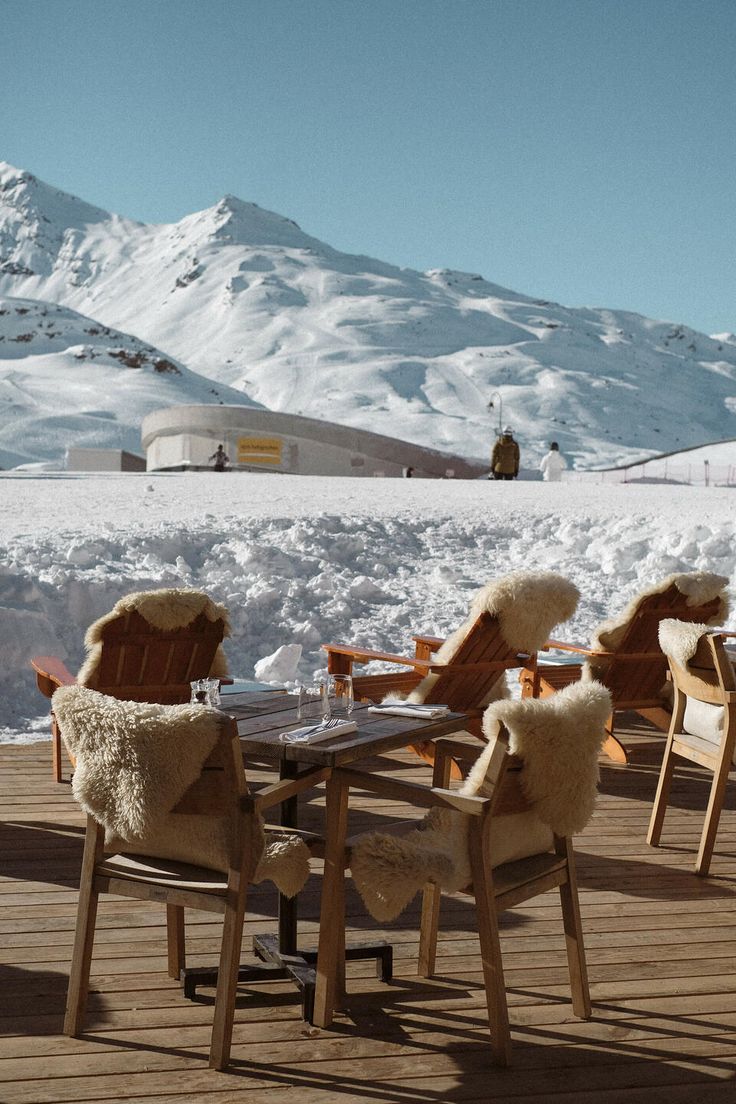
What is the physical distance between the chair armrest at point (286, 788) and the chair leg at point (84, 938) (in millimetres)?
432

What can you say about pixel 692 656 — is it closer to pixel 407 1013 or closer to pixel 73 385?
pixel 407 1013

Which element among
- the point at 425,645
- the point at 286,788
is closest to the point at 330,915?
the point at 286,788

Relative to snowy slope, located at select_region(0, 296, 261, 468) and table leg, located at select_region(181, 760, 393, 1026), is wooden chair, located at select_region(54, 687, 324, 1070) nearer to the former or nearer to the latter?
table leg, located at select_region(181, 760, 393, 1026)

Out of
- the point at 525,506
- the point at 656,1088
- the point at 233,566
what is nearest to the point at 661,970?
the point at 656,1088

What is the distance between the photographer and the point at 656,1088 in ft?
9.42

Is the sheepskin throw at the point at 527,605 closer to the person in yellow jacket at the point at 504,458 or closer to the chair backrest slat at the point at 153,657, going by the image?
the chair backrest slat at the point at 153,657

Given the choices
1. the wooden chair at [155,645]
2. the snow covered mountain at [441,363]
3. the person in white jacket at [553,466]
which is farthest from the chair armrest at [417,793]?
the snow covered mountain at [441,363]

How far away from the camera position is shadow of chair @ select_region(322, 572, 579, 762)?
16.9 feet

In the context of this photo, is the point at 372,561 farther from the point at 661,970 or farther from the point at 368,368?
the point at 368,368

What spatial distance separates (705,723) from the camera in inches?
191

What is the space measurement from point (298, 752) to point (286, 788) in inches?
6.2

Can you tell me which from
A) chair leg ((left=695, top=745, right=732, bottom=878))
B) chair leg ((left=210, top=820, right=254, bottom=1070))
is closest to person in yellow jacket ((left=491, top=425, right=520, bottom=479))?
chair leg ((left=695, top=745, right=732, bottom=878))

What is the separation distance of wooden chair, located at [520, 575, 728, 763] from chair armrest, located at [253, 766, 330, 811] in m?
3.00

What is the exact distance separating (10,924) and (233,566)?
6.72 metres
